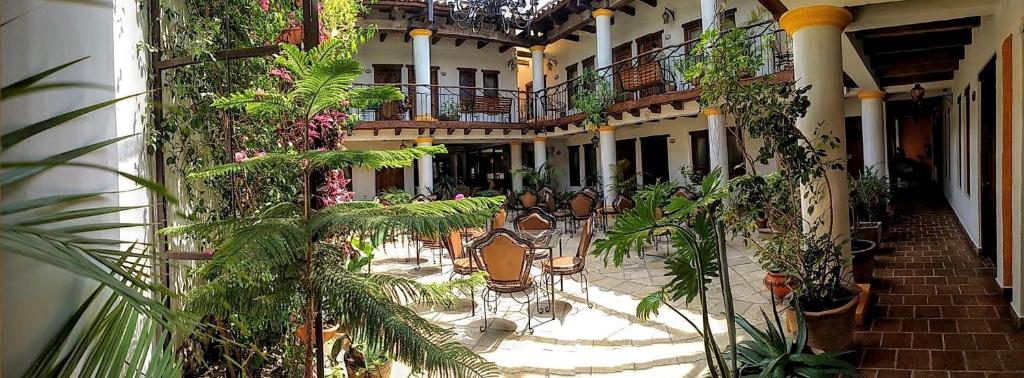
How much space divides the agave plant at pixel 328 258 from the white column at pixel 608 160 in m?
→ 9.92

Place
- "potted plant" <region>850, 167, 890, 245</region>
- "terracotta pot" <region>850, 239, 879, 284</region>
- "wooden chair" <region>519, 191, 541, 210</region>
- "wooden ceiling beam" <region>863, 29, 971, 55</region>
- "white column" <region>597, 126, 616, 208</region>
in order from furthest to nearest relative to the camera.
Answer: "white column" <region>597, 126, 616, 208</region> → "wooden chair" <region>519, 191, 541, 210</region> → "wooden ceiling beam" <region>863, 29, 971, 55</region> → "potted plant" <region>850, 167, 890, 245</region> → "terracotta pot" <region>850, 239, 879, 284</region>

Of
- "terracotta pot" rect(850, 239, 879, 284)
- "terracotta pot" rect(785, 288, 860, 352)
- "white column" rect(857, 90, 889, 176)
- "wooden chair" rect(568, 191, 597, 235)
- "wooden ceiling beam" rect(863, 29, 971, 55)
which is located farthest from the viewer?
"wooden chair" rect(568, 191, 597, 235)

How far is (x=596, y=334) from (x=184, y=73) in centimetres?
355

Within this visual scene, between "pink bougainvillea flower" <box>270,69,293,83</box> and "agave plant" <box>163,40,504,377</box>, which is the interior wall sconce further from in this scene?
"agave plant" <box>163,40,504,377</box>

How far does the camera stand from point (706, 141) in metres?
12.0

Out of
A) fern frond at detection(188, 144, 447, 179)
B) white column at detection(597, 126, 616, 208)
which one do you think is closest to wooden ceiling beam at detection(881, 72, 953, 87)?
white column at detection(597, 126, 616, 208)

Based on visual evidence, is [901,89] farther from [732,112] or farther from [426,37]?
[426,37]

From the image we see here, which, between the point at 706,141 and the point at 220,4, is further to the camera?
the point at 706,141

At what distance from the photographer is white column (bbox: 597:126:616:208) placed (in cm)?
1153

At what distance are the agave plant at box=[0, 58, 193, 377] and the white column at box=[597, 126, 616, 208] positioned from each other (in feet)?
35.5

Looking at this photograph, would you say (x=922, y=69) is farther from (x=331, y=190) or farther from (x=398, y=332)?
(x=398, y=332)

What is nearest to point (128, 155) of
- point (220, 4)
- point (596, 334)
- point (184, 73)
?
point (184, 73)

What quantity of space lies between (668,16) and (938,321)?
936cm

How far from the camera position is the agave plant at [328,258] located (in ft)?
5.36
